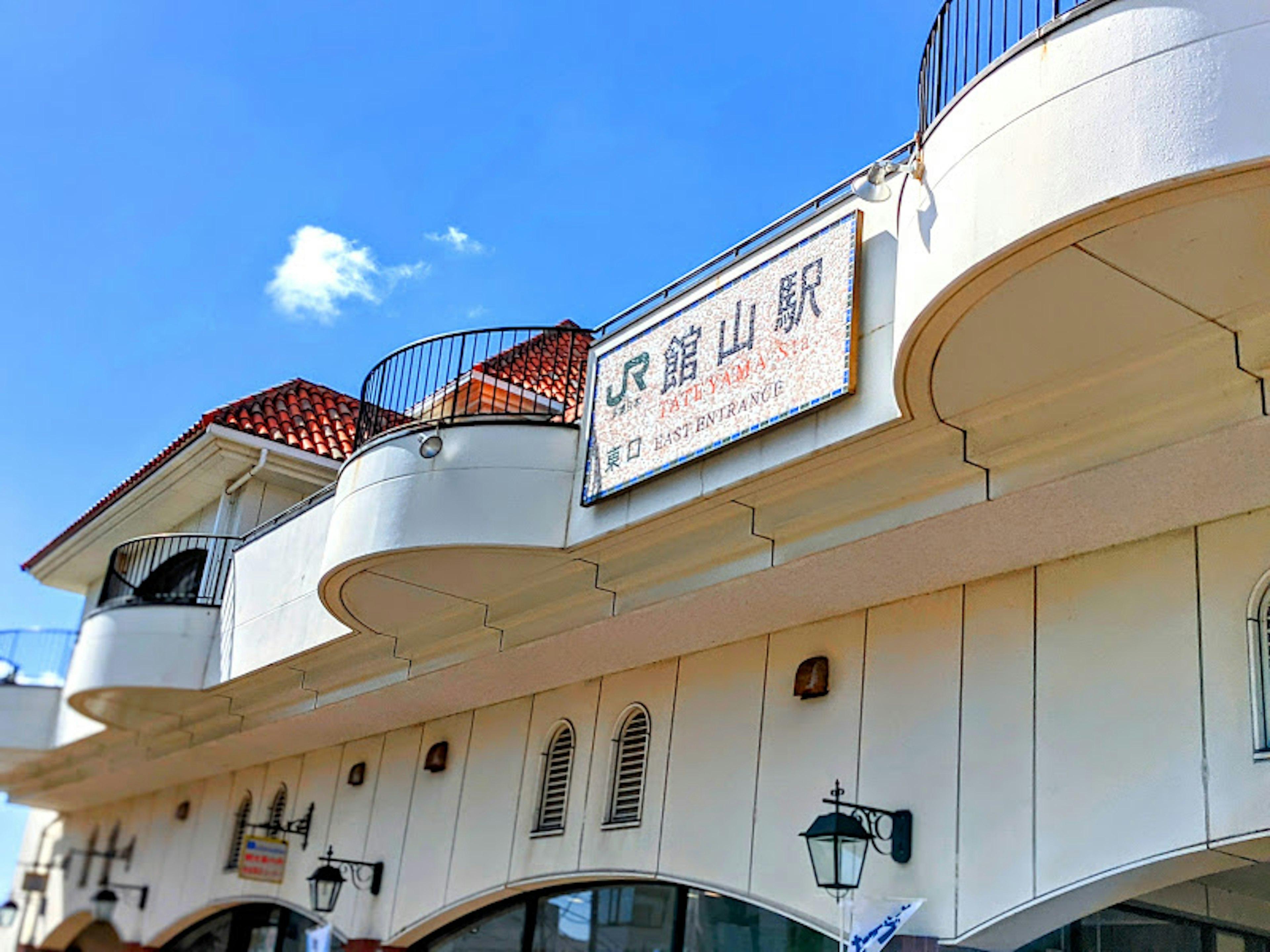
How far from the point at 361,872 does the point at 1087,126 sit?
1064 cm

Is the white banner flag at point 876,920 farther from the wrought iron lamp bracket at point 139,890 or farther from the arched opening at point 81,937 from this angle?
the arched opening at point 81,937

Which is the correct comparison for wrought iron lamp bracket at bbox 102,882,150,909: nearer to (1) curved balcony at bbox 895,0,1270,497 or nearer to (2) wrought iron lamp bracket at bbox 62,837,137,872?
(2) wrought iron lamp bracket at bbox 62,837,137,872

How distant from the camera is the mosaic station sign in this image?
774 cm

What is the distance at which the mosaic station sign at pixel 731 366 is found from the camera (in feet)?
25.4

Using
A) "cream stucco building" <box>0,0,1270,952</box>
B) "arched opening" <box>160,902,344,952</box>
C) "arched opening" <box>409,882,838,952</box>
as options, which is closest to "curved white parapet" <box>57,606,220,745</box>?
"cream stucco building" <box>0,0,1270,952</box>

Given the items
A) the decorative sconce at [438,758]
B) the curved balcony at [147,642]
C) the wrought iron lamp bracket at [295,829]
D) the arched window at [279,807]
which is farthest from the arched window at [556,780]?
the arched window at [279,807]

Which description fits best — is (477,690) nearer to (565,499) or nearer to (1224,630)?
(565,499)

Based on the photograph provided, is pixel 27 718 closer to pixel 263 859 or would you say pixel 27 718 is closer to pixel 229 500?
pixel 229 500


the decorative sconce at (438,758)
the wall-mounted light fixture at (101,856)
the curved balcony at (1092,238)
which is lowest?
the wall-mounted light fixture at (101,856)

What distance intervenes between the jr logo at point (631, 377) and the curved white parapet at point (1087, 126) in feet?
9.17

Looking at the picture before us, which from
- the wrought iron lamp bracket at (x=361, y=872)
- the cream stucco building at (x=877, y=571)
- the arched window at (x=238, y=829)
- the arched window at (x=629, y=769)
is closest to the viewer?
the cream stucco building at (x=877, y=571)

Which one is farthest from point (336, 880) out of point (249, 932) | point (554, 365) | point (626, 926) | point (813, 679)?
point (813, 679)

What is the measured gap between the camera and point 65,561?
71.3ft

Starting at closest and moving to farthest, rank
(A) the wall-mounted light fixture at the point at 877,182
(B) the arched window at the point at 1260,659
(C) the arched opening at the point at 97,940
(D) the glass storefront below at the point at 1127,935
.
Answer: (B) the arched window at the point at 1260,659, (A) the wall-mounted light fixture at the point at 877,182, (D) the glass storefront below at the point at 1127,935, (C) the arched opening at the point at 97,940
